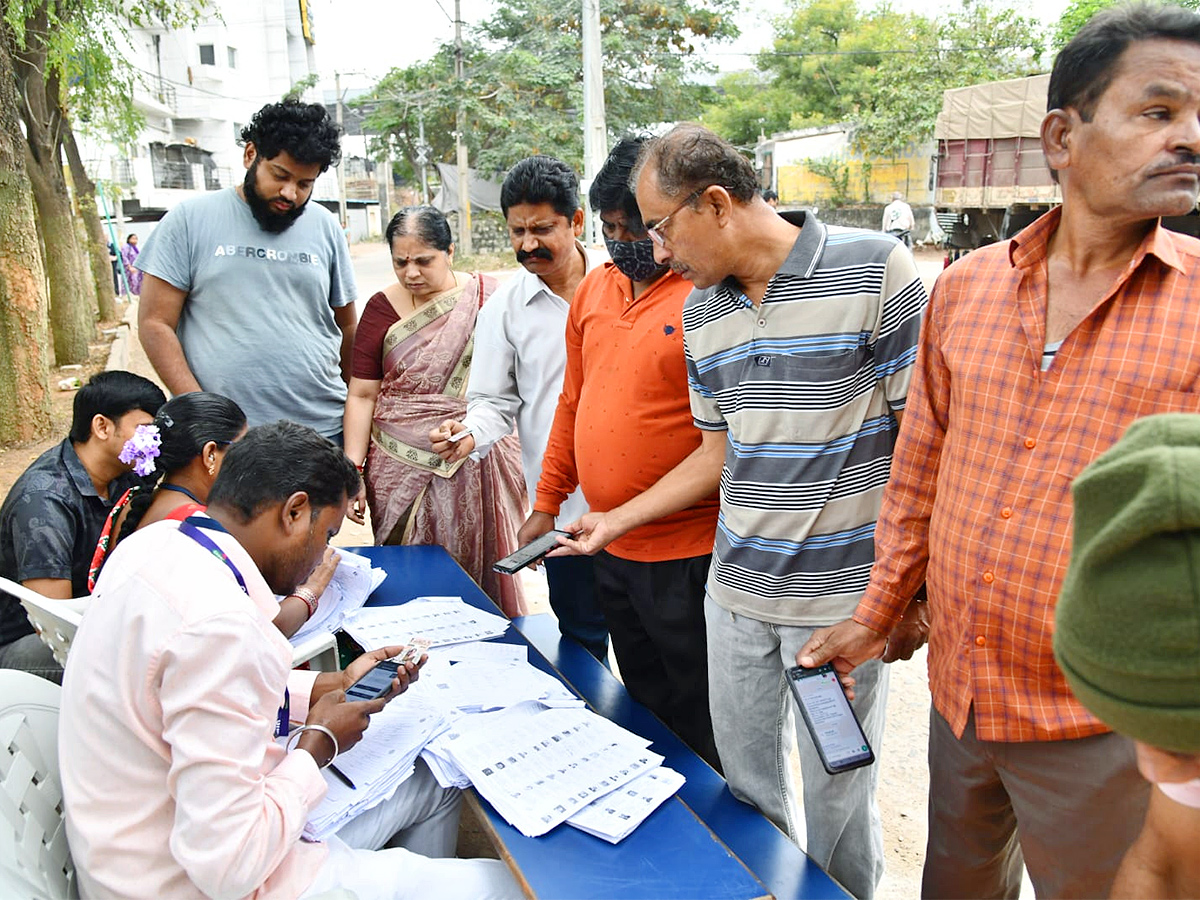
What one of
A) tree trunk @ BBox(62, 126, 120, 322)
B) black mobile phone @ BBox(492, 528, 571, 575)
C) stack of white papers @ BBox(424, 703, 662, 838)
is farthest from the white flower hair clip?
tree trunk @ BBox(62, 126, 120, 322)

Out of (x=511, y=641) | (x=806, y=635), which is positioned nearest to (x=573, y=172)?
(x=511, y=641)

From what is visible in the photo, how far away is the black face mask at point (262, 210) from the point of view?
9.69ft

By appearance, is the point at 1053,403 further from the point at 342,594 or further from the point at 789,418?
the point at 342,594

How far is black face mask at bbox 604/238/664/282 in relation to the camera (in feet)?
6.91

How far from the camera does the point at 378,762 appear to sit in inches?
72.6

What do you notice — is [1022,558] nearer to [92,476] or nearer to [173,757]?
[173,757]

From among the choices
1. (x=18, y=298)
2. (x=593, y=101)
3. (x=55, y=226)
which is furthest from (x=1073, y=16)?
(x=18, y=298)

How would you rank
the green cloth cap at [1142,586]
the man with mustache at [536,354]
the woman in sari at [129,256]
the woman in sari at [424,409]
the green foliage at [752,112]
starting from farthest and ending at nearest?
the green foliage at [752,112]
the woman in sari at [129,256]
the woman in sari at [424,409]
the man with mustache at [536,354]
the green cloth cap at [1142,586]

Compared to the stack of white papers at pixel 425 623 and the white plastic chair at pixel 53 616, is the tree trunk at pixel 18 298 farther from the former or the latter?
the stack of white papers at pixel 425 623

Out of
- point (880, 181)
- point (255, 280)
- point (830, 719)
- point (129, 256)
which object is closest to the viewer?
point (830, 719)

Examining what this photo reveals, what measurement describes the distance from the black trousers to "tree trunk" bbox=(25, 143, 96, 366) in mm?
9736

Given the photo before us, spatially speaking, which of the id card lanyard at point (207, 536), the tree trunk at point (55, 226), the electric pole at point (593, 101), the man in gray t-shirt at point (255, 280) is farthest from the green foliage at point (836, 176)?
the id card lanyard at point (207, 536)

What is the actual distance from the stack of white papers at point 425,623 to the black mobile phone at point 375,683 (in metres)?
0.36

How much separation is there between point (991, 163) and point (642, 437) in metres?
13.3
